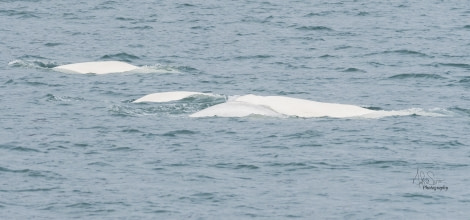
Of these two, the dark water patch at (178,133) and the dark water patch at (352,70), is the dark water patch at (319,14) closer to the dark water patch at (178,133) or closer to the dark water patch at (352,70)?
the dark water patch at (352,70)

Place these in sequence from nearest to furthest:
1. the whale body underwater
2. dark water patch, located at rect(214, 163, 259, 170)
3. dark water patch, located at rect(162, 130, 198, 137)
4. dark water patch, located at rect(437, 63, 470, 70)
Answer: dark water patch, located at rect(214, 163, 259, 170) → dark water patch, located at rect(162, 130, 198, 137) → the whale body underwater → dark water patch, located at rect(437, 63, 470, 70)

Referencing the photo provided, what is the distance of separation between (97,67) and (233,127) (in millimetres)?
13040

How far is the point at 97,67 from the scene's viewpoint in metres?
50.3

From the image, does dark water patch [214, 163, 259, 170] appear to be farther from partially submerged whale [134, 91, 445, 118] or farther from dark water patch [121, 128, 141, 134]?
partially submerged whale [134, 91, 445, 118]

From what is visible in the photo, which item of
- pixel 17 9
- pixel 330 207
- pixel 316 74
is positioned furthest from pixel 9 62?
pixel 330 207

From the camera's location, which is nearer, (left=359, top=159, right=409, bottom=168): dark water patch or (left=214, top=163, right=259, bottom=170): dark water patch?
(left=214, top=163, right=259, bottom=170): dark water patch

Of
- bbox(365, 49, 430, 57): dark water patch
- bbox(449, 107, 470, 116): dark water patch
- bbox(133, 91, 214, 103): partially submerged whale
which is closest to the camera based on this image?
bbox(449, 107, 470, 116): dark water patch

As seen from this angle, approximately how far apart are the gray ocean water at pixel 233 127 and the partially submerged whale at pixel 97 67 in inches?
32.2

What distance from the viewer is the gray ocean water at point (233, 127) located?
3005 cm

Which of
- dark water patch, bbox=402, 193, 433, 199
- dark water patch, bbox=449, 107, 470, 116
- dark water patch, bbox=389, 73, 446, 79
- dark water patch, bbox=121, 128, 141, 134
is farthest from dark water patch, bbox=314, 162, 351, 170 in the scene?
dark water patch, bbox=389, 73, 446, 79

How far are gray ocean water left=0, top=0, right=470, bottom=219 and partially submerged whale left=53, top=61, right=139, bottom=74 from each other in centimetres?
82

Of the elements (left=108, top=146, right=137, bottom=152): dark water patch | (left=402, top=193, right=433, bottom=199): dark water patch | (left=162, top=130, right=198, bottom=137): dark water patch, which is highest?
(left=402, top=193, right=433, bottom=199): dark water patch

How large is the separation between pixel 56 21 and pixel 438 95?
95.0 feet

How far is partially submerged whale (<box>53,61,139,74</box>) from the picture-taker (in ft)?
164
